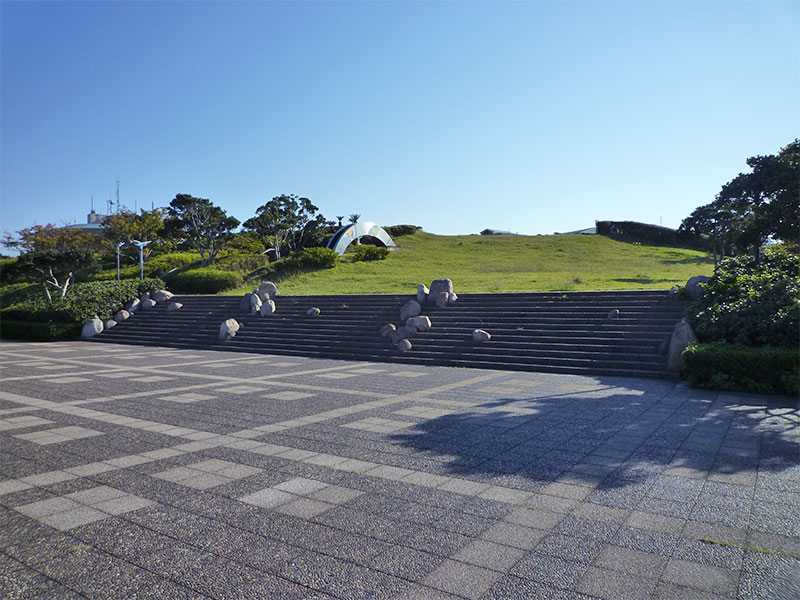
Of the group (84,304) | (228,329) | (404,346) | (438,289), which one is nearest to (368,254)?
(84,304)

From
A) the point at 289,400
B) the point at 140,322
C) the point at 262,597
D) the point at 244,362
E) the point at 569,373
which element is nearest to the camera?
the point at 262,597

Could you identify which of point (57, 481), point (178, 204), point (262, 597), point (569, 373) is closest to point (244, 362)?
point (569, 373)

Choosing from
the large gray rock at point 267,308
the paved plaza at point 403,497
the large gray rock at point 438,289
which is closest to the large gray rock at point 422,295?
the large gray rock at point 438,289

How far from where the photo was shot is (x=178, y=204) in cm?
3469

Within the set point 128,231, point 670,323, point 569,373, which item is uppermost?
point 128,231

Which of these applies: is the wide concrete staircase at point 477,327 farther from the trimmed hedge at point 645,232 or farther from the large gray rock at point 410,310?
the trimmed hedge at point 645,232

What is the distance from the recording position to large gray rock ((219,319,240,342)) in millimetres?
17531

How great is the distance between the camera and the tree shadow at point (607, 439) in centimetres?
489

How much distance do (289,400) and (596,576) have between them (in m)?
6.16

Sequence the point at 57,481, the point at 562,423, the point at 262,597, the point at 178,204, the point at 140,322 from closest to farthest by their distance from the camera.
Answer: the point at 262,597
the point at 57,481
the point at 562,423
the point at 140,322
the point at 178,204

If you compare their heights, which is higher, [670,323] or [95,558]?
[670,323]

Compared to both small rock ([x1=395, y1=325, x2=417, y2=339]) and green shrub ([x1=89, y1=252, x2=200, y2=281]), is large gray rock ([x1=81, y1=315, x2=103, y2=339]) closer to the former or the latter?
small rock ([x1=395, y1=325, x2=417, y2=339])

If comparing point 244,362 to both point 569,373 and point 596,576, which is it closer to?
point 569,373

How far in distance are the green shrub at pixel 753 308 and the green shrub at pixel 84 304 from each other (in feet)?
68.5
